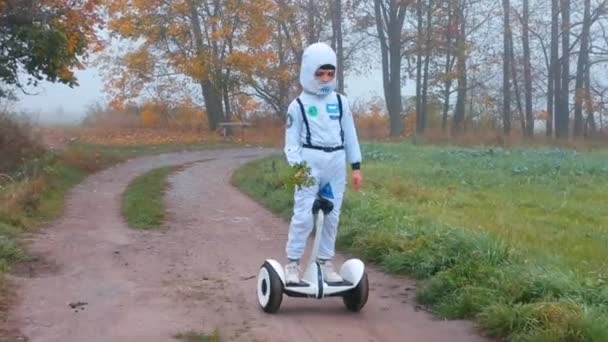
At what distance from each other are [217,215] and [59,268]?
16.0 ft

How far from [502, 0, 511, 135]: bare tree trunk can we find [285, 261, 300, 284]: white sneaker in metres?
40.8

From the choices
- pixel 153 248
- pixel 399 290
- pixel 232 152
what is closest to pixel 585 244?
pixel 399 290

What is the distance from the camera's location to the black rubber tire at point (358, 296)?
7.64 metres

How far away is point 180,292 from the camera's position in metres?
8.38

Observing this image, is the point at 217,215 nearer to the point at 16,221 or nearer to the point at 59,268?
the point at 16,221

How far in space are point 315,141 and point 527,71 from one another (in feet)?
145

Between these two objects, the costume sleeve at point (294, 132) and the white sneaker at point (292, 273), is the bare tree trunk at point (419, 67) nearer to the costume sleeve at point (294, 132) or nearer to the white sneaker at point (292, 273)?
the costume sleeve at point (294, 132)

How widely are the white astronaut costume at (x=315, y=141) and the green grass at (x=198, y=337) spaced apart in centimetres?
114

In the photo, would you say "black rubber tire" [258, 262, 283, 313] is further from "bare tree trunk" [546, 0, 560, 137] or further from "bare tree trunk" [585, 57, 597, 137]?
"bare tree trunk" [585, 57, 597, 137]

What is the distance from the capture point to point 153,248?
10.9 metres

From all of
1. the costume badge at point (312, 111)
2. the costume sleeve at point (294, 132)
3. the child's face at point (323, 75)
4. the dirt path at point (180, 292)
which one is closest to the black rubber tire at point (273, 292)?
the dirt path at point (180, 292)

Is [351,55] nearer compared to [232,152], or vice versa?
[232,152]

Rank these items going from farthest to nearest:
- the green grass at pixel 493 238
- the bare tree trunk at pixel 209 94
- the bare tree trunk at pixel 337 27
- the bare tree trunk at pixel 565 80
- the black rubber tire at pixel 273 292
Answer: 1. the bare tree trunk at pixel 565 80
2. the bare tree trunk at pixel 337 27
3. the bare tree trunk at pixel 209 94
4. the black rubber tire at pixel 273 292
5. the green grass at pixel 493 238

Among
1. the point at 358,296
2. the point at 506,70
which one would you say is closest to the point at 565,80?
the point at 506,70
